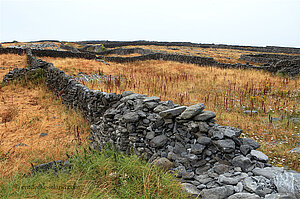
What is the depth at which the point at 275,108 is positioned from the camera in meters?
7.86

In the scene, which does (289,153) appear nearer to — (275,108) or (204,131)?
(204,131)

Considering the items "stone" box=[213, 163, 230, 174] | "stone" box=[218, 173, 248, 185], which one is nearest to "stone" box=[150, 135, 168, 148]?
"stone" box=[213, 163, 230, 174]

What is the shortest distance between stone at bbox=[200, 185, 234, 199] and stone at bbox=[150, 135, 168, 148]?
5.21 feet

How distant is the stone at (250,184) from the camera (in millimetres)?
2873

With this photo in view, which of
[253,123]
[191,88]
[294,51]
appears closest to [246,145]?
[253,123]

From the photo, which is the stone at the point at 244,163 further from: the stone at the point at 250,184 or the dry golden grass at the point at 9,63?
the dry golden grass at the point at 9,63

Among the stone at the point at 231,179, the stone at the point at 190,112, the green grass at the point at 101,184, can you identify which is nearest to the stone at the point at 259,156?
the stone at the point at 231,179

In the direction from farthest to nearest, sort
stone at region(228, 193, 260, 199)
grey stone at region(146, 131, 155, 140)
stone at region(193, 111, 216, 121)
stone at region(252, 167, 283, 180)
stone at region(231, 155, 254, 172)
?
grey stone at region(146, 131, 155, 140) → stone at region(193, 111, 216, 121) → stone at region(231, 155, 254, 172) → stone at region(252, 167, 283, 180) → stone at region(228, 193, 260, 199)

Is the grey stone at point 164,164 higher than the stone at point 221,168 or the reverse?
the reverse

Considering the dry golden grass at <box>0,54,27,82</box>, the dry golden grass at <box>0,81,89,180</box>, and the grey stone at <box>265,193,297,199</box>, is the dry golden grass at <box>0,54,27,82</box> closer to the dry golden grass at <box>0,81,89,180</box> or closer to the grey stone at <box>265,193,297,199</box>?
the dry golden grass at <box>0,81,89,180</box>

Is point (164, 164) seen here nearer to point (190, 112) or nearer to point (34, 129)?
point (190, 112)

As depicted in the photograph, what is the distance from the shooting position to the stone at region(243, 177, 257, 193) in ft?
9.43

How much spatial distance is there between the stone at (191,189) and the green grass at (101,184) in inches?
4.2

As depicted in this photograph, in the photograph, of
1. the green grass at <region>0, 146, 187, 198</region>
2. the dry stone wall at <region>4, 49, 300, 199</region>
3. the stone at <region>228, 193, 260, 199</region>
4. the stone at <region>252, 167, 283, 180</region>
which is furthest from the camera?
the green grass at <region>0, 146, 187, 198</region>
